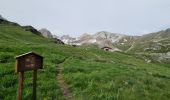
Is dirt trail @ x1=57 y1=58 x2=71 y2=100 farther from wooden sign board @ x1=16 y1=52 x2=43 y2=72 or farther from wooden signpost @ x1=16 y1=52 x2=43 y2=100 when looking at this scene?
wooden sign board @ x1=16 y1=52 x2=43 y2=72

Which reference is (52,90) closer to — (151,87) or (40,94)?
(40,94)

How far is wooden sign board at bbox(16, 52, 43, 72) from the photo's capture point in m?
17.4

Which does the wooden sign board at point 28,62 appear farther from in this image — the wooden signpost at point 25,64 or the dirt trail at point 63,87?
the dirt trail at point 63,87

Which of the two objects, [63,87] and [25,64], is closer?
[25,64]

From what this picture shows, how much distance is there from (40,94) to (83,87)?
13.6 ft

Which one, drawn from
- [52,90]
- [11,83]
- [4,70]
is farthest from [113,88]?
[4,70]

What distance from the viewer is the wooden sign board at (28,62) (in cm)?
1741

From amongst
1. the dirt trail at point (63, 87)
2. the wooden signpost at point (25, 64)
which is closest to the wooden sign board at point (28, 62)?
the wooden signpost at point (25, 64)

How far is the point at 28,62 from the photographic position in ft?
59.6

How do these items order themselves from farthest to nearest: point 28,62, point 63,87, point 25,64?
1. point 63,87
2. point 28,62
3. point 25,64

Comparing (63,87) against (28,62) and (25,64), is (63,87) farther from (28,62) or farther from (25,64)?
(25,64)

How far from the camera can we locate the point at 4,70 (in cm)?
2645

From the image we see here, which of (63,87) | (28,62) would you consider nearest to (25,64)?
(28,62)

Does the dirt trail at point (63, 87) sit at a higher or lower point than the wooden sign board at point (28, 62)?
lower
